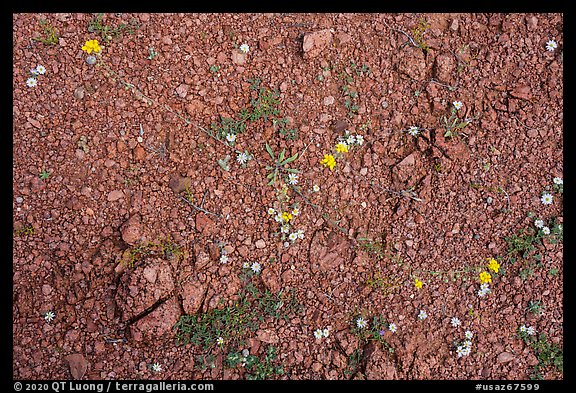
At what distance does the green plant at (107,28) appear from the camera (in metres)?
3.57

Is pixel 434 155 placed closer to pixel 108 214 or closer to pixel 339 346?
pixel 339 346

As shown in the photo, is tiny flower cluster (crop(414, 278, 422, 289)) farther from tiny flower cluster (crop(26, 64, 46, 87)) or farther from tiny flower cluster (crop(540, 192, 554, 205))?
tiny flower cluster (crop(26, 64, 46, 87))

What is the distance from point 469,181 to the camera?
3676 millimetres

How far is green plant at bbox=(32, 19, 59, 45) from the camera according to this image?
355 cm

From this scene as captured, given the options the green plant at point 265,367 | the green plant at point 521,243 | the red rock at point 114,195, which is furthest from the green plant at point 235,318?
the green plant at point 521,243

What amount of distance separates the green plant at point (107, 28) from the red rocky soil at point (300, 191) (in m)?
0.04

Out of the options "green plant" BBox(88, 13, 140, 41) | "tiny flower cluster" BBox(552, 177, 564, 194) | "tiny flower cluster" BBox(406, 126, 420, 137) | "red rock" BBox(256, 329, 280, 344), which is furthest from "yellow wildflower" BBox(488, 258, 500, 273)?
"green plant" BBox(88, 13, 140, 41)

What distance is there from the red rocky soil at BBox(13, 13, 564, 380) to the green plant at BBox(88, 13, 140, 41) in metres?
0.04

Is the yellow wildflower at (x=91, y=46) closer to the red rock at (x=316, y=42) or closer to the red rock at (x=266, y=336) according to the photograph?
the red rock at (x=316, y=42)

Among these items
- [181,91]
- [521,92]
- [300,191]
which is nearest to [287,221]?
[300,191]

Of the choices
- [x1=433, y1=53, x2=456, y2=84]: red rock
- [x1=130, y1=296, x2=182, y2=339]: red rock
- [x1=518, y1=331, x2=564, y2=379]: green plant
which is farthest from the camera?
[x1=433, y1=53, x2=456, y2=84]: red rock

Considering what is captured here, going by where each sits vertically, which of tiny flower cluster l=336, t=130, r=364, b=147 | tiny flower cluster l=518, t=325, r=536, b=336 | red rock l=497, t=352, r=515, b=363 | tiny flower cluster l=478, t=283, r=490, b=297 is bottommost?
red rock l=497, t=352, r=515, b=363

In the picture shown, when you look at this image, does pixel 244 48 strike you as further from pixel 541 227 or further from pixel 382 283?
pixel 541 227

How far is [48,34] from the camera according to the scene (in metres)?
3.57
